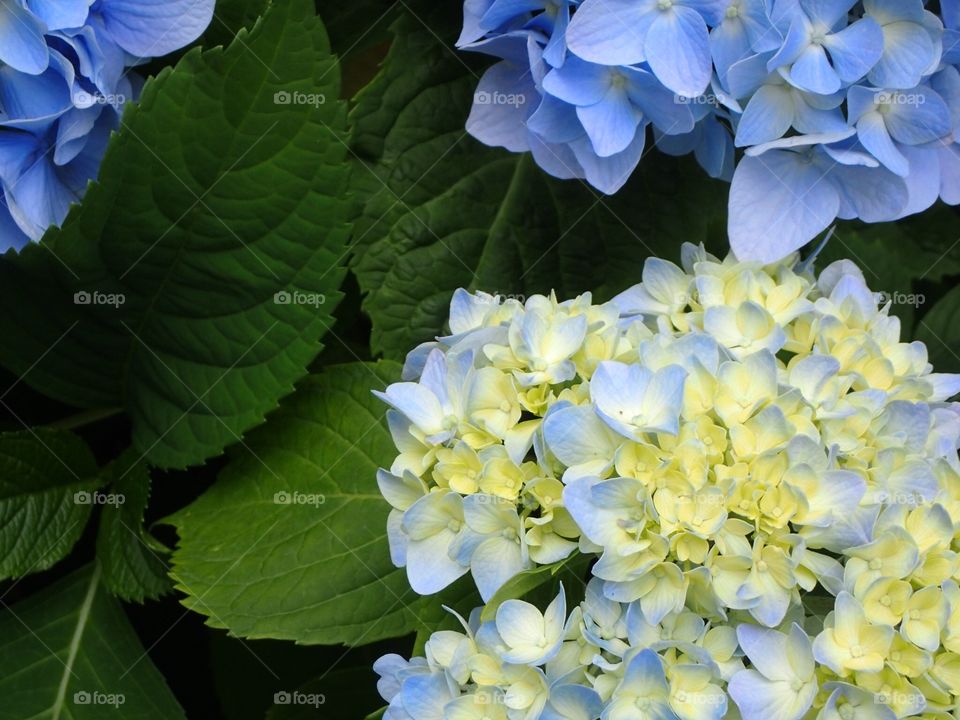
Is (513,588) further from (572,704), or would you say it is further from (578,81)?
(578,81)

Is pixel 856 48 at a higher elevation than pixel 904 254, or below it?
higher

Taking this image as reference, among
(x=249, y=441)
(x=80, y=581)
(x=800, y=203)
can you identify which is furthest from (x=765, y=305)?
(x=80, y=581)

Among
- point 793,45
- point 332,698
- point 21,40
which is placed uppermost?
point 21,40

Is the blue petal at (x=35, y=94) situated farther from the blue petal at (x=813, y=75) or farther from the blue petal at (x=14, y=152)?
the blue petal at (x=813, y=75)

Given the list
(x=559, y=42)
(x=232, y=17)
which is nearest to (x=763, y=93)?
(x=559, y=42)

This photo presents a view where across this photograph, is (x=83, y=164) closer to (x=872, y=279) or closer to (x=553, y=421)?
(x=553, y=421)

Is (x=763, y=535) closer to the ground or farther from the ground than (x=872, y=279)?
farther from the ground

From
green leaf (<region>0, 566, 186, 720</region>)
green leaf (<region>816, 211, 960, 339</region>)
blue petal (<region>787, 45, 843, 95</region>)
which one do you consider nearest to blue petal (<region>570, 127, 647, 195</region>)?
blue petal (<region>787, 45, 843, 95</region>)
